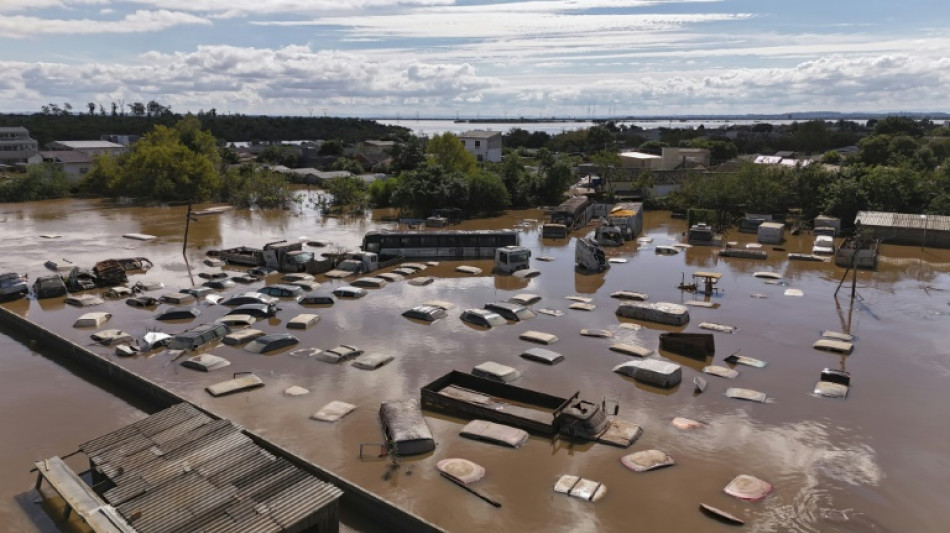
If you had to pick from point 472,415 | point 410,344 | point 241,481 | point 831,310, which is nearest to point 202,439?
point 241,481

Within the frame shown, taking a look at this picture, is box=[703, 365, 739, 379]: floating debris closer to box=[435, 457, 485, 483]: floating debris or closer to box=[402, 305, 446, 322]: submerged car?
box=[435, 457, 485, 483]: floating debris

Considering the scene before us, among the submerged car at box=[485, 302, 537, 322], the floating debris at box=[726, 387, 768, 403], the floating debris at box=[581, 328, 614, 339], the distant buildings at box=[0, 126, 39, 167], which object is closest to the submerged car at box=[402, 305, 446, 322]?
the submerged car at box=[485, 302, 537, 322]

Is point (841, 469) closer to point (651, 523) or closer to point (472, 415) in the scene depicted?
point (651, 523)

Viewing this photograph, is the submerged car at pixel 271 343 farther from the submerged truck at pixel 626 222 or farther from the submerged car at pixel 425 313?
the submerged truck at pixel 626 222

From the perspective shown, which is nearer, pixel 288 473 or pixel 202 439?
pixel 288 473

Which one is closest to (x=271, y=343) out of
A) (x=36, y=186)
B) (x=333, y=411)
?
(x=333, y=411)

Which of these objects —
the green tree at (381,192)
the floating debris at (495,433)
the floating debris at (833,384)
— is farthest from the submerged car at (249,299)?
the green tree at (381,192)
